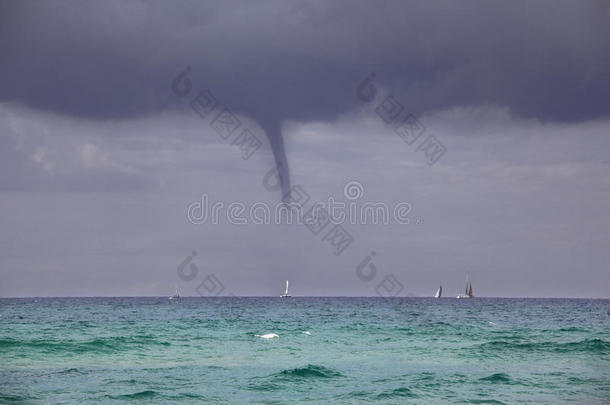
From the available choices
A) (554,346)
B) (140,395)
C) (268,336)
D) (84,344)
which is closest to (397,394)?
(140,395)

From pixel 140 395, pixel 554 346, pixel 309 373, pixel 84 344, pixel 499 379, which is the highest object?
pixel 554 346

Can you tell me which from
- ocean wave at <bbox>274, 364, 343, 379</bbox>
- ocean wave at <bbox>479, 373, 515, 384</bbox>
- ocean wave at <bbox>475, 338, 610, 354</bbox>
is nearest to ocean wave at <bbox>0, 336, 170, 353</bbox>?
ocean wave at <bbox>274, 364, 343, 379</bbox>

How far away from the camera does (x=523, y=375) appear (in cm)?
3378

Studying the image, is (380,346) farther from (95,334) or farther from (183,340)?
(95,334)

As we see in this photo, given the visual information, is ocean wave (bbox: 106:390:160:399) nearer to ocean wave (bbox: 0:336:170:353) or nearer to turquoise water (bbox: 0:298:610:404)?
turquoise water (bbox: 0:298:610:404)

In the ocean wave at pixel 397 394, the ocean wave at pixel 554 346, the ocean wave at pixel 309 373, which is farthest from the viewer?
the ocean wave at pixel 554 346

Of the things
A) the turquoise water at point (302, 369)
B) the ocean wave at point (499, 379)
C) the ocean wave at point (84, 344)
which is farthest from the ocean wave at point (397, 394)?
the ocean wave at point (84, 344)

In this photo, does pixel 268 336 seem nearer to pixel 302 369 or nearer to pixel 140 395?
pixel 302 369

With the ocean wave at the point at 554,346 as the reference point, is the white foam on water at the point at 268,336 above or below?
below

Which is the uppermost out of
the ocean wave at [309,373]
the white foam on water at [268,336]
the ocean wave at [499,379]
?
the white foam on water at [268,336]

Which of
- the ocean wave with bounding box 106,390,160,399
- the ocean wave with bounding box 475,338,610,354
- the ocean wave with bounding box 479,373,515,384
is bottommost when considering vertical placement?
the ocean wave with bounding box 106,390,160,399

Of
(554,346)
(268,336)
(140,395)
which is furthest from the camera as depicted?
(268,336)

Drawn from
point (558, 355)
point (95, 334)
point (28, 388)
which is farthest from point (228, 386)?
point (95, 334)

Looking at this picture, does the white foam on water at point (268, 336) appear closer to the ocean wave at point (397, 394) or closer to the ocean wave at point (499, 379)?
the ocean wave at point (499, 379)
